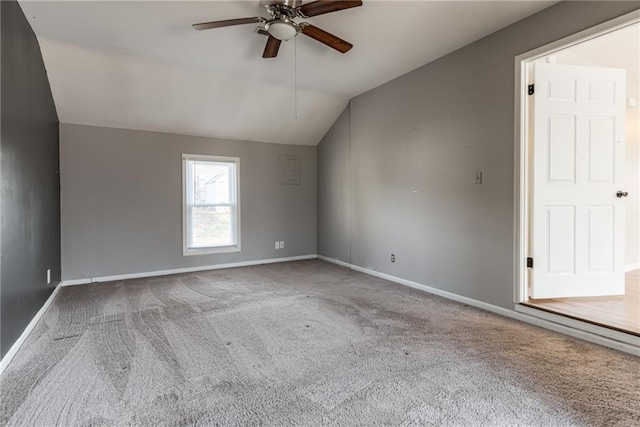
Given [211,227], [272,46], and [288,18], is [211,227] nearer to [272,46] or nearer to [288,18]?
[272,46]

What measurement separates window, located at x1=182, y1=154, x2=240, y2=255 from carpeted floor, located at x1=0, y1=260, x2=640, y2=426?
5.64ft

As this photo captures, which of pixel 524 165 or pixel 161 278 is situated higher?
pixel 524 165

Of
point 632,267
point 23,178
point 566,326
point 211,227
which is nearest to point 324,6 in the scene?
point 23,178

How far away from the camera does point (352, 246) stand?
4.95 meters

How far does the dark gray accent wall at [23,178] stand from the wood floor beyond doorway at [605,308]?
405 cm

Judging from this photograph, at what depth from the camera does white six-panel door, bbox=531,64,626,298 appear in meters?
2.85

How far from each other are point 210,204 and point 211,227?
14.4 inches

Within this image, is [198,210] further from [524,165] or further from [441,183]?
[524,165]

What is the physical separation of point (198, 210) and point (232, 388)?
3.54 meters

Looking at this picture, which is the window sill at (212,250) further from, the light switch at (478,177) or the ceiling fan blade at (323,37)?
the light switch at (478,177)

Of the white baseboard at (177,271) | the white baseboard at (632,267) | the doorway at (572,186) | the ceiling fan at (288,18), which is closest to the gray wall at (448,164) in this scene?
the doorway at (572,186)

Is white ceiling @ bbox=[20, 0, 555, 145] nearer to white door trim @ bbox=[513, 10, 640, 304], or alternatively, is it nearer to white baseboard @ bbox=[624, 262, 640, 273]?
white door trim @ bbox=[513, 10, 640, 304]

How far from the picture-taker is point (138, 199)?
4426 millimetres

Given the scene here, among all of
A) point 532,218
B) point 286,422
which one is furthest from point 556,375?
point 286,422
